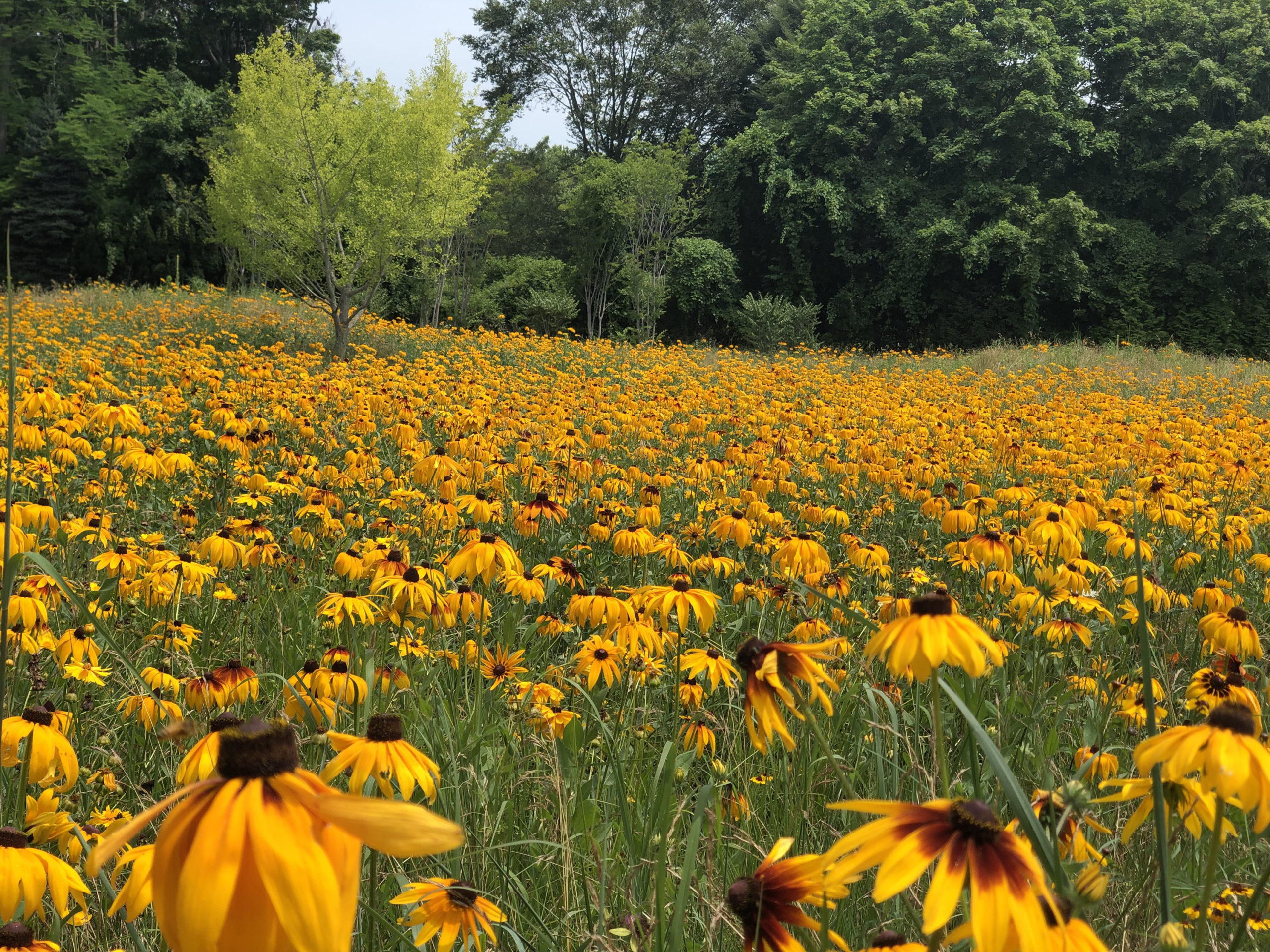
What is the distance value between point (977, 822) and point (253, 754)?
473mm

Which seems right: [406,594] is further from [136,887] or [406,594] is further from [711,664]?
[136,887]

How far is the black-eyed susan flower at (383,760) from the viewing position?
0.98 m

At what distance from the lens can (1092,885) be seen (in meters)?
0.62

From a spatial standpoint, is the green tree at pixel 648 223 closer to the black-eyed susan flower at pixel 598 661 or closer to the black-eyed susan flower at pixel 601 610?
the black-eyed susan flower at pixel 601 610

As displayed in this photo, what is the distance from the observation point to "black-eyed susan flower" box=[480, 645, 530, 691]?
2.44m

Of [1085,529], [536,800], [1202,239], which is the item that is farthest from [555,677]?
[1202,239]

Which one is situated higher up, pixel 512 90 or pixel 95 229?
pixel 512 90

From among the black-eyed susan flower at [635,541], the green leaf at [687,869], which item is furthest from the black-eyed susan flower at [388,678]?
the green leaf at [687,869]

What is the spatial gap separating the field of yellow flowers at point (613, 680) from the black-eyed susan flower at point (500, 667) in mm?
25

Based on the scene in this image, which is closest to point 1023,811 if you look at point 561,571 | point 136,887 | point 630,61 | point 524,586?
point 136,887

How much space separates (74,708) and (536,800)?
3.98ft

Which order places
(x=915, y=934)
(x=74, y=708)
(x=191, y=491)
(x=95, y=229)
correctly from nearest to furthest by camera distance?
(x=915, y=934) < (x=74, y=708) < (x=191, y=491) < (x=95, y=229)

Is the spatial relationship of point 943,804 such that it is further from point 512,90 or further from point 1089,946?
point 512,90

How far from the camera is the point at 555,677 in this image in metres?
2.73
